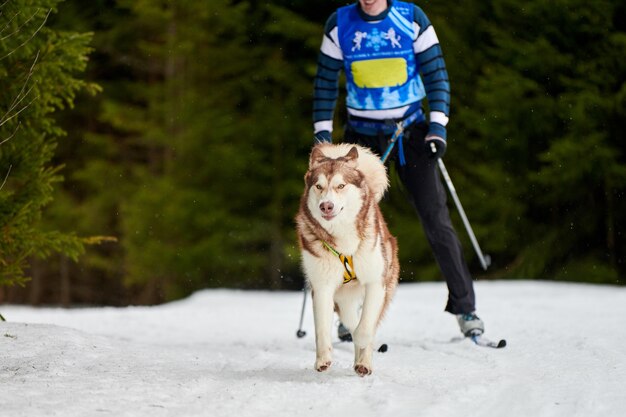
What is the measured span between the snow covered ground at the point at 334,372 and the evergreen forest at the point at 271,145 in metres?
2.03

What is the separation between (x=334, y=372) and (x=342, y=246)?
2.27 ft

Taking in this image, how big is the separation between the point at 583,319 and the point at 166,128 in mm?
11087

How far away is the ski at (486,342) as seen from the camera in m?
5.42

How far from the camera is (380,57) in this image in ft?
17.3

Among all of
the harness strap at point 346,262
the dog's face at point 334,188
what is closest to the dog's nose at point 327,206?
the dog's face at point 334,188

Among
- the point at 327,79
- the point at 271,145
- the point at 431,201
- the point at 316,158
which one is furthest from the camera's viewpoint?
the point at 271,145

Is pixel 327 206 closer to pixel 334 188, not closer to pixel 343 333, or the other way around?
pixel 334 188

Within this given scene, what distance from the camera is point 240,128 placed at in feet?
51.0

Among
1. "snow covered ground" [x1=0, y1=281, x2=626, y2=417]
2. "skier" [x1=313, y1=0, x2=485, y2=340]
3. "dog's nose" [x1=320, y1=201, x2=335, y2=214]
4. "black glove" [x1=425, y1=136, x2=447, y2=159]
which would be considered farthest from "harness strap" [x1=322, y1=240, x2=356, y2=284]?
"black glove" [x1=425, y1=136, x2=447, y2=159]

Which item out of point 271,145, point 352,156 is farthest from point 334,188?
point 271,145

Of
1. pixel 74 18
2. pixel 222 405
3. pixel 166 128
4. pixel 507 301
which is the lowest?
pixel 507 301

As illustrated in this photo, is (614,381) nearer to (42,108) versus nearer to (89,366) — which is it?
(89,366)

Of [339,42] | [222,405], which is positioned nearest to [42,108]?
[339,42]

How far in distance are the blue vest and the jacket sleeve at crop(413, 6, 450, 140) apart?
5 cm
